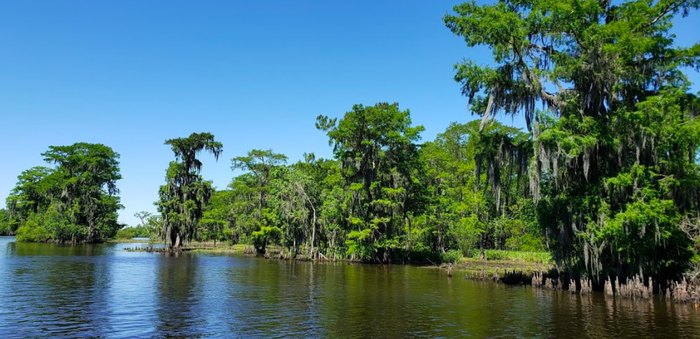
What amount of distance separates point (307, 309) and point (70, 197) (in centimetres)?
7439

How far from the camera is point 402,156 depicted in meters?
47.2

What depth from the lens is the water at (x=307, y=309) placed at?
51.2 ft

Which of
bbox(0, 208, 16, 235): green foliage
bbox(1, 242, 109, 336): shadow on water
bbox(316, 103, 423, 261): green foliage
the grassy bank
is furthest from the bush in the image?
bbox(0, 208, 16, 235): green foliage

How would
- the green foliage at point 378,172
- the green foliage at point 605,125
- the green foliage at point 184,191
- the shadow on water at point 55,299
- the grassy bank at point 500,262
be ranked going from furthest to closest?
1. the green foliage at point 184,191
2. the green foliage at point 378,172
3. the grassy bank at point 500,262
4. the green foliage at point 605,125
5. the shadow on water at point 55,299

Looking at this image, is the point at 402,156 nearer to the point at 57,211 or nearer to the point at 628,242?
the point at 628,242

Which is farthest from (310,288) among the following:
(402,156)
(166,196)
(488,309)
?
(166,196)

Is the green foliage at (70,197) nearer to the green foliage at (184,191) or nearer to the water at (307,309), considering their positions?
the green foliage at (184,191)

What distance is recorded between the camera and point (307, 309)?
19.9m

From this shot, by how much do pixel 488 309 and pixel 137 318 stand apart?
539 inches

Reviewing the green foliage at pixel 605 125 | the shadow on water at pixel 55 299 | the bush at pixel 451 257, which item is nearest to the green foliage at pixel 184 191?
the shadow on water at pixel 55 299

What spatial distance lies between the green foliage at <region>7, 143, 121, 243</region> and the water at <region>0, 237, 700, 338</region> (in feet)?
166

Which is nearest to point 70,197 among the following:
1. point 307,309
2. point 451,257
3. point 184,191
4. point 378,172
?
point 184,191

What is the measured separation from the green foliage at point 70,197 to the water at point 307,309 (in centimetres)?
5064

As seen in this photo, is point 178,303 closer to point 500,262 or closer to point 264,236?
point 500,262
